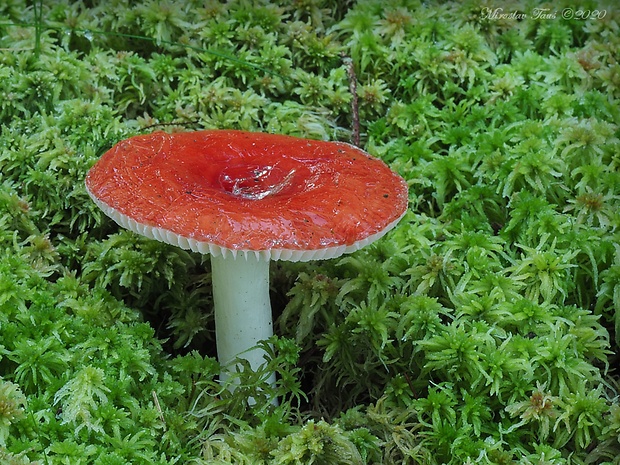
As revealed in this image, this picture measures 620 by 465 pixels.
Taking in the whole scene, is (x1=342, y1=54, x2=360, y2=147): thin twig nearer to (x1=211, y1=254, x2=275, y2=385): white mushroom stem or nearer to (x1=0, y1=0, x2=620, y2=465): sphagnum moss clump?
(x1=0, y1=0, x2=620, y2=465): sphagnum moss clump

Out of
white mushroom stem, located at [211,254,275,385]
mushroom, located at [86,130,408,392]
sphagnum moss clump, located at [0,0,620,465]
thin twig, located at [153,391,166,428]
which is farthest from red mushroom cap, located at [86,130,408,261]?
thin twig, located at [153,391,166,428]

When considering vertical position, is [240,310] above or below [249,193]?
below

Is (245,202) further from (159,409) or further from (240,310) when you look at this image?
(159,409)

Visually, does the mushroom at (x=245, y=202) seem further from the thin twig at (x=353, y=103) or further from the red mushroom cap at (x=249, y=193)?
the thin twig at (x=353, y=103)

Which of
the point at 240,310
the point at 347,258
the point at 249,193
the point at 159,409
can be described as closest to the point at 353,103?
the point at 347,258

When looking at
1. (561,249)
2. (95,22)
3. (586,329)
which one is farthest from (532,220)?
(95,22)

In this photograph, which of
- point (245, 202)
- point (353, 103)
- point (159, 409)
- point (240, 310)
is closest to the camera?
point (245, 202)
